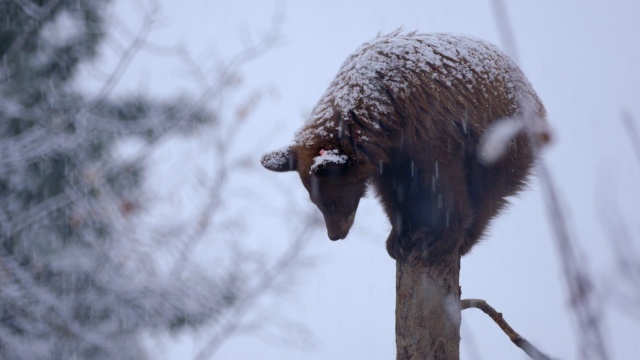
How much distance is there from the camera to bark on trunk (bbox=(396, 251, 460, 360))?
8.95 ft

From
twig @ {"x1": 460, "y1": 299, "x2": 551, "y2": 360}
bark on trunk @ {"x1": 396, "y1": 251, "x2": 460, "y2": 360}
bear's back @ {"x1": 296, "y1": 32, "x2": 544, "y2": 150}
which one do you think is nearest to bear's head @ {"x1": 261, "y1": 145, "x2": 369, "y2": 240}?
bear's back @ {"x1": 296, "y1": 32, "x2": 544, "y2": 150}

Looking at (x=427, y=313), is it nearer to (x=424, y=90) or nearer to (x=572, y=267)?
(x=424, y=90)

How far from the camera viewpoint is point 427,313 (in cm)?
276

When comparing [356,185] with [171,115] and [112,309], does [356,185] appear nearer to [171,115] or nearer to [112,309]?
[112,309]

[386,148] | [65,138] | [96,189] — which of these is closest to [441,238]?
[386,148]

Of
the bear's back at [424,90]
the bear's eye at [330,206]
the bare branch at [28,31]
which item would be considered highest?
the bare branch at [28,31]

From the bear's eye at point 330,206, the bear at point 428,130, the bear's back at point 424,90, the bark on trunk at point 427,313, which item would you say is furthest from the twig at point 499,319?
the bear's eye at point 330,206

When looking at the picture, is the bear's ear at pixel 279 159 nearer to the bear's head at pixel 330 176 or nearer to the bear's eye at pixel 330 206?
the bear's head at pixel 330 176

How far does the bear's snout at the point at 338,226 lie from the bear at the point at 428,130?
11.7 inches

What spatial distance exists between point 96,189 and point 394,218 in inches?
156

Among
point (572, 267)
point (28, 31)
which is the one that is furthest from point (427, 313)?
point (28, 31)

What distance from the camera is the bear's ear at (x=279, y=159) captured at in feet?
13.4

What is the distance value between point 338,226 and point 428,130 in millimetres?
859

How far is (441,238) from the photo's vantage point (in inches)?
125
